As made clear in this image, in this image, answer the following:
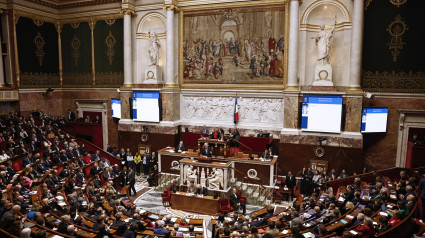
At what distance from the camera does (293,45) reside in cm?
1698

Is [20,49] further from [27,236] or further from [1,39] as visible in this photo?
[27,236]

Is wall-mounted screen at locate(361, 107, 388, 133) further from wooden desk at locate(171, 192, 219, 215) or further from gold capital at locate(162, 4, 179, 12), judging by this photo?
gold capital at locate(162, 4, 179, 12)

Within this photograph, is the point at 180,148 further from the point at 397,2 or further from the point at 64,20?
the point at 64,20

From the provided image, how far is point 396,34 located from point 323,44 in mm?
3598

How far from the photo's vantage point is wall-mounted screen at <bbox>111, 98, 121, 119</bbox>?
21.4m

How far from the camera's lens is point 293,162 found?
1688cm

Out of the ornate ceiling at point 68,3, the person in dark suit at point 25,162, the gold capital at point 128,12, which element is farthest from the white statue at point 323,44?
the person in dark suit at point 25,162

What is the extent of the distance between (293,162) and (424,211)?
809 centimetres

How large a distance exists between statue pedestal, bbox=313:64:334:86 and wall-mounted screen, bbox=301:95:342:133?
3.60 ft

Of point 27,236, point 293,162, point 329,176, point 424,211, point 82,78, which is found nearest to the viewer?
point 27,236

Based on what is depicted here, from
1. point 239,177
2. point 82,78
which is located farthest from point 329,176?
point 82,78

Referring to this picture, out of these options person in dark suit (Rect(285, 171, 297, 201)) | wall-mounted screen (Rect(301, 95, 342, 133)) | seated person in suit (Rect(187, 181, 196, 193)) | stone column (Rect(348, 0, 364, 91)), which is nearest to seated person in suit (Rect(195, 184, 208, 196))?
seated person in suit (Rect(187, 181, 196, 193))

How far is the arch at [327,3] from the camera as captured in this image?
1627 centimetres

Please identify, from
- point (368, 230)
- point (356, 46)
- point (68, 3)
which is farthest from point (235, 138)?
point (68, 3)
